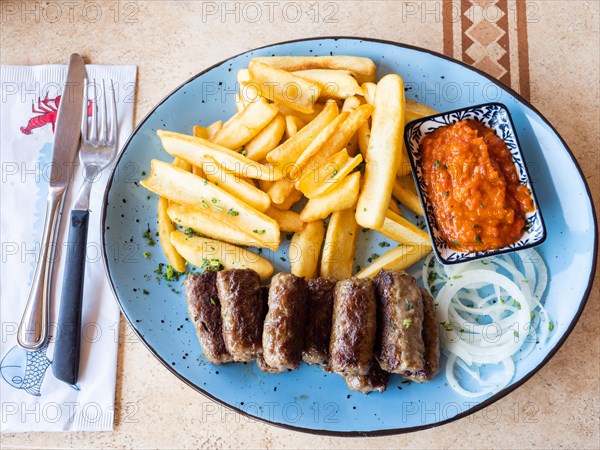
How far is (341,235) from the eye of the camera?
3.40 metres

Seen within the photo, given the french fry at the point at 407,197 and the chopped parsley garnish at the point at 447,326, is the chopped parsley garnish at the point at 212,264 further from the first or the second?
the chopped parsley garnish at the point at 447,326

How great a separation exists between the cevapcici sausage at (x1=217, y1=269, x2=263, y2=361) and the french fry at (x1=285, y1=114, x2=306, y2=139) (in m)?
0.90

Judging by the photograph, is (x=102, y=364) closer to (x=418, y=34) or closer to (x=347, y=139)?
(x=347, y=139)

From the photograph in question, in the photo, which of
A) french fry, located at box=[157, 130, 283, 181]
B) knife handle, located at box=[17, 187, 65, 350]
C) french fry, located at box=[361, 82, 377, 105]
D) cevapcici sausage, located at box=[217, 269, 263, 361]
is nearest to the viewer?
cevapcici sausage, located at box=[217, 269, 263, 361]

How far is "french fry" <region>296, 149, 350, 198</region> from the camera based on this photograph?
3.27 meters

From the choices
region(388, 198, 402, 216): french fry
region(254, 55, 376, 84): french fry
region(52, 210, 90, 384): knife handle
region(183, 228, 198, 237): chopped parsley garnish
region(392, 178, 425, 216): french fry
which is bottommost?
region(52, 210, 90, 384): knife handle

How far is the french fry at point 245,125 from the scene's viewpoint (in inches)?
133

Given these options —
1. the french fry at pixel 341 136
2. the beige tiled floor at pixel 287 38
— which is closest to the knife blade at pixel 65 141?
the beige tiled floor at pixel 287 38

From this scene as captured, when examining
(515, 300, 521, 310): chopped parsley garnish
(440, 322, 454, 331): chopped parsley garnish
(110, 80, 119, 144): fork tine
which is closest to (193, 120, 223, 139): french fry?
(110, 80, 119, 144): fork tine

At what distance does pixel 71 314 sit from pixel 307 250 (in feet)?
5.12

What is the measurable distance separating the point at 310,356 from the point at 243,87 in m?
1.67

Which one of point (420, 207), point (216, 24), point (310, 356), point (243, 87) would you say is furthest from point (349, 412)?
point (216, 24)

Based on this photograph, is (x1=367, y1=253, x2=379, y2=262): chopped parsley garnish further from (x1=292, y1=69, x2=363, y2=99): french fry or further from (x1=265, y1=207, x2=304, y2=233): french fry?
(x1=292, y1=69, x2=363, y2=99): french fry

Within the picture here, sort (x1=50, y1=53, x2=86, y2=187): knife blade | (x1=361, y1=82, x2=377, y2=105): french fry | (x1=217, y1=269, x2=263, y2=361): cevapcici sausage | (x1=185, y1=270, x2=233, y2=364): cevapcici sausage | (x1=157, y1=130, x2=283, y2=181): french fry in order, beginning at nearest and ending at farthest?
(x1=217, y1=269, x2=263, y2=361): cevapcici sausage < (x1=185, y1=270, x2=233, y2=364): cevapcici sausage < (x1=157, y1=130, x2=283, y2=181): french fry < (x1=361, y1=82, x2=377, y2=105): french fry < (x1=50, y1=53, x2=86, y2=187): knife blade
